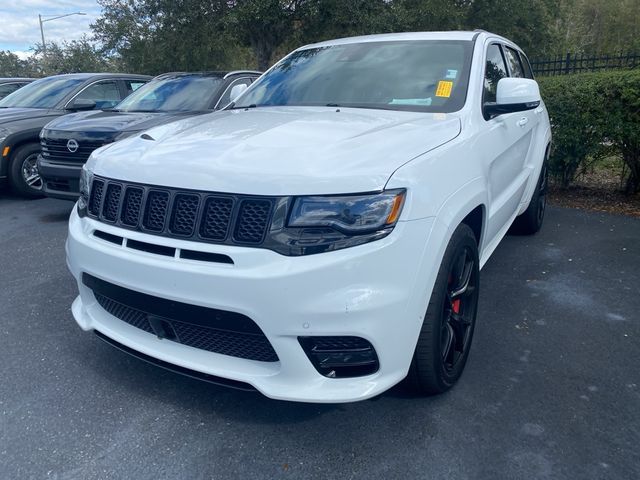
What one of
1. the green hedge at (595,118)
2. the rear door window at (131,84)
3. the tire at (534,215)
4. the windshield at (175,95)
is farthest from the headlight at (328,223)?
the rear door window at (131,84)

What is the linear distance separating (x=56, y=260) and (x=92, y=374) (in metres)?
2.21

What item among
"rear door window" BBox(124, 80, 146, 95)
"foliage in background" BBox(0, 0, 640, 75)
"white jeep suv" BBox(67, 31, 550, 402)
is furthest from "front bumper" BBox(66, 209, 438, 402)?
"foliage in background" BBox(0, 0, 640, 75)

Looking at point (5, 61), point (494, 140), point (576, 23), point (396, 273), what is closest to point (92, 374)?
point (396, 273)

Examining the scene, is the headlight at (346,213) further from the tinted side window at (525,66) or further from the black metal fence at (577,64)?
the black metal fence at (577,64)

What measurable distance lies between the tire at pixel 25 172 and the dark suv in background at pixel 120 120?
3.54ft

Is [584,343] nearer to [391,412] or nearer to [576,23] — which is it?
[391,412]

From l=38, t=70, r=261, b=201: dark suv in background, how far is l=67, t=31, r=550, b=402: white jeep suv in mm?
3267

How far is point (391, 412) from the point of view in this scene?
2510 millimetres

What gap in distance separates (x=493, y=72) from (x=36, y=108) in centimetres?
657

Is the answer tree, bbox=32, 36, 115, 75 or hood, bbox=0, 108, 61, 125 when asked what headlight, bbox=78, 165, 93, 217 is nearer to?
hood, bbox=0, 108, 61, 125

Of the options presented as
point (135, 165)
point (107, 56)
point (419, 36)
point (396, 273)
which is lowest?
point (107, 56)

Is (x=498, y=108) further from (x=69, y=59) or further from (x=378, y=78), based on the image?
(x=69, y=59)

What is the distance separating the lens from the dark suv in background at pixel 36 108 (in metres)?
7.00

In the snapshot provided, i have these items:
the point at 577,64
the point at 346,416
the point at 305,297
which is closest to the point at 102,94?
the point at 346,416
